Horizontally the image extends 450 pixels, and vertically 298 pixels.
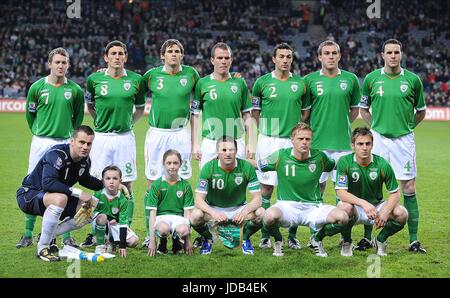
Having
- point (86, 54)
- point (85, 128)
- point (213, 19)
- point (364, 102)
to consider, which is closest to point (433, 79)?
point (213, 19)

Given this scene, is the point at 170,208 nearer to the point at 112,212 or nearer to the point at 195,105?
the point at 112,212

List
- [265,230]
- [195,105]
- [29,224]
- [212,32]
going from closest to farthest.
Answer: [265,230], [29,224], [195,105], [212,32]

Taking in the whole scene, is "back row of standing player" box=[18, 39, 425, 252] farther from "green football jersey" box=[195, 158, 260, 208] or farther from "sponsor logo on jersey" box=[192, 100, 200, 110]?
"green football jersey" box=[195, 158, 260, 208]

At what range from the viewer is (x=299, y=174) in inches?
242

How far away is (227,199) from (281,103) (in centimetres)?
117

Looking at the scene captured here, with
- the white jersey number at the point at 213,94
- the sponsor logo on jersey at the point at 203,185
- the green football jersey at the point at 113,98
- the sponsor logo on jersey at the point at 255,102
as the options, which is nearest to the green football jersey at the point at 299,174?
the sponsor logo on jersey at the point at 203,185

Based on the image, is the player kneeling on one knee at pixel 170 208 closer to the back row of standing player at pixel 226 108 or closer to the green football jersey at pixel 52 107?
the back row of standing player at pixel 226 108

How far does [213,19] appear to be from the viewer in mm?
32906

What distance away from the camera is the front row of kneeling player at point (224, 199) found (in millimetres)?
5871

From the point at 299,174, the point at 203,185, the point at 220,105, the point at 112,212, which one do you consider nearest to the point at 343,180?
the point at 299,174

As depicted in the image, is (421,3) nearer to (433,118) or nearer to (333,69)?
(433,118)

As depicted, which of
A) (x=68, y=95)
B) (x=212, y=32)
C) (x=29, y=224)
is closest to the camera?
(x=29, y=224)

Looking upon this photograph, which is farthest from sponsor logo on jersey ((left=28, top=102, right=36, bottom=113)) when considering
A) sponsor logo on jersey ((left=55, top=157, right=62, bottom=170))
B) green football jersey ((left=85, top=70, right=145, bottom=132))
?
sponsor logo on jersey ((left=55, top=157, right=62, bottom=170))

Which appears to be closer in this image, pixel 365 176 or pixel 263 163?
pixel 365 176
